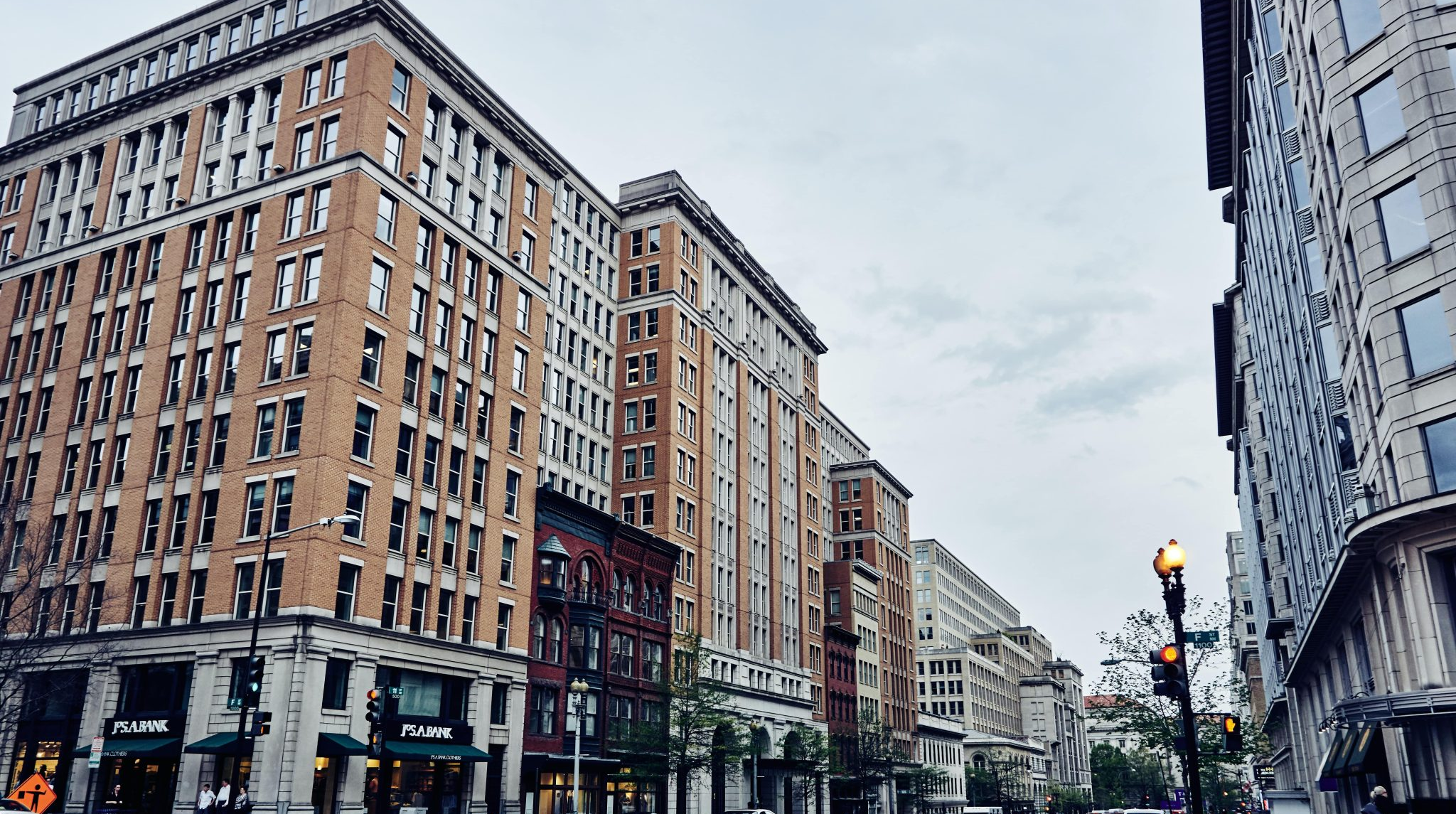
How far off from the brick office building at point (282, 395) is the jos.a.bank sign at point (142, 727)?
0.18 meters

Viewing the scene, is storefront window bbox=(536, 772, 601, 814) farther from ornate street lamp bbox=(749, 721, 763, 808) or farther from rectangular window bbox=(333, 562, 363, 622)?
rectangular window bbox=(333, 562, 363, 622)

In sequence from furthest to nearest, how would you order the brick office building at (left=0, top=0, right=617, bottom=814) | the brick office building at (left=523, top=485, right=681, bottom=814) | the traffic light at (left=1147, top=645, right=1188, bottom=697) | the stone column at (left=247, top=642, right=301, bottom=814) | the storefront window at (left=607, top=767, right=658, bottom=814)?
the storefront window at (left=607, top=767, right=658, bottom=814) → the brick office building at (left=523, top=485, right=681, bottom=814) → the brick office building at (left=0, top=0, right=617, bottom=814) → the stone column at (left=247, top=642, right=301, bottom=814) → the traffic light at (left=1147, top=645, right=1188, bottom=697)

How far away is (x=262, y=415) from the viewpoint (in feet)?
153

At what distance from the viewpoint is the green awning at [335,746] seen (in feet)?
135

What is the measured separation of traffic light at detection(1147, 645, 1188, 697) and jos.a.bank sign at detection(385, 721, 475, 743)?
3478cm

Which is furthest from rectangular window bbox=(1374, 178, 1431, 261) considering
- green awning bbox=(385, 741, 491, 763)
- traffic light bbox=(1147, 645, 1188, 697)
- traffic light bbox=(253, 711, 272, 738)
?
green awning bbox=(385, 741, 491, 763)

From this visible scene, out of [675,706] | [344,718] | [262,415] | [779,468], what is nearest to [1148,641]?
[675,706]

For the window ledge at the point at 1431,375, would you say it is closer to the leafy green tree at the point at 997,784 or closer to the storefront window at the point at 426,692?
the storefront window at the point at 426,692

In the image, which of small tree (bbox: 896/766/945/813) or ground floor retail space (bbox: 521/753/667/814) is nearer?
ground floor retail space (bbox: 521/753/667/814)

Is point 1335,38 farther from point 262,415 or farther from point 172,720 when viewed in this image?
point 172,720

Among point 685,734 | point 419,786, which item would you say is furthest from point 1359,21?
point 685,734

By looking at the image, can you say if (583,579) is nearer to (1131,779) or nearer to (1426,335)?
(1426,335)

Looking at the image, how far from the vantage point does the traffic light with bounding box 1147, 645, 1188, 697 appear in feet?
58.4

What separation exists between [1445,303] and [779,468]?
2661 inches
